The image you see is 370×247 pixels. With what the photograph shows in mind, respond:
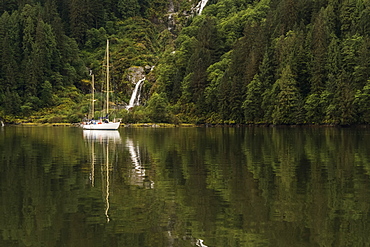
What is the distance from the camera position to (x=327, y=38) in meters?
109

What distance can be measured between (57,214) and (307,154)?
933 inches

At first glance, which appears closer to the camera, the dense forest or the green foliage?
the dense forest

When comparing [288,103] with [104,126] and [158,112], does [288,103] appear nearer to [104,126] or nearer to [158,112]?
[158,112]

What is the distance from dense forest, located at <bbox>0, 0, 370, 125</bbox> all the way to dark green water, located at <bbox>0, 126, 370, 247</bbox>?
73.4 metres

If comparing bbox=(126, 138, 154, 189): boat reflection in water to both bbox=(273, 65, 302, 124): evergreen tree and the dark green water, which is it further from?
bbox=(273, 65, 302, 124): evergreen tree

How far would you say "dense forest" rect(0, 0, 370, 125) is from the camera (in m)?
103

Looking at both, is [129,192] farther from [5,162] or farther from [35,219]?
[5,162]

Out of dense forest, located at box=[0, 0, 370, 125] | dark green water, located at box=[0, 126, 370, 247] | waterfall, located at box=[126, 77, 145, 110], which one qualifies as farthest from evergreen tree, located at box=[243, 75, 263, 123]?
dark green water, located at box=[0, 126, 370, 247]

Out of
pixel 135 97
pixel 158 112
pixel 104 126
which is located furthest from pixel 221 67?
pixel 104 126

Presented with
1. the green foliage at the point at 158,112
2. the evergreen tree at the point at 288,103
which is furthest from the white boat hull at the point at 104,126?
the evergreen tree at the point at 288,103

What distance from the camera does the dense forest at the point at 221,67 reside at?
103 meters

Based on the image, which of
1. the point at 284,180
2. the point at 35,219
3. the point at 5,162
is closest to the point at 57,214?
the point at 35,219

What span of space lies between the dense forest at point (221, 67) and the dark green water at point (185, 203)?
73.4 metres

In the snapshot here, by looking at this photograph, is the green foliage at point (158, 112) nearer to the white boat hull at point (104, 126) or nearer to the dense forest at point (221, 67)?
the dense forest at point (221, 67)
